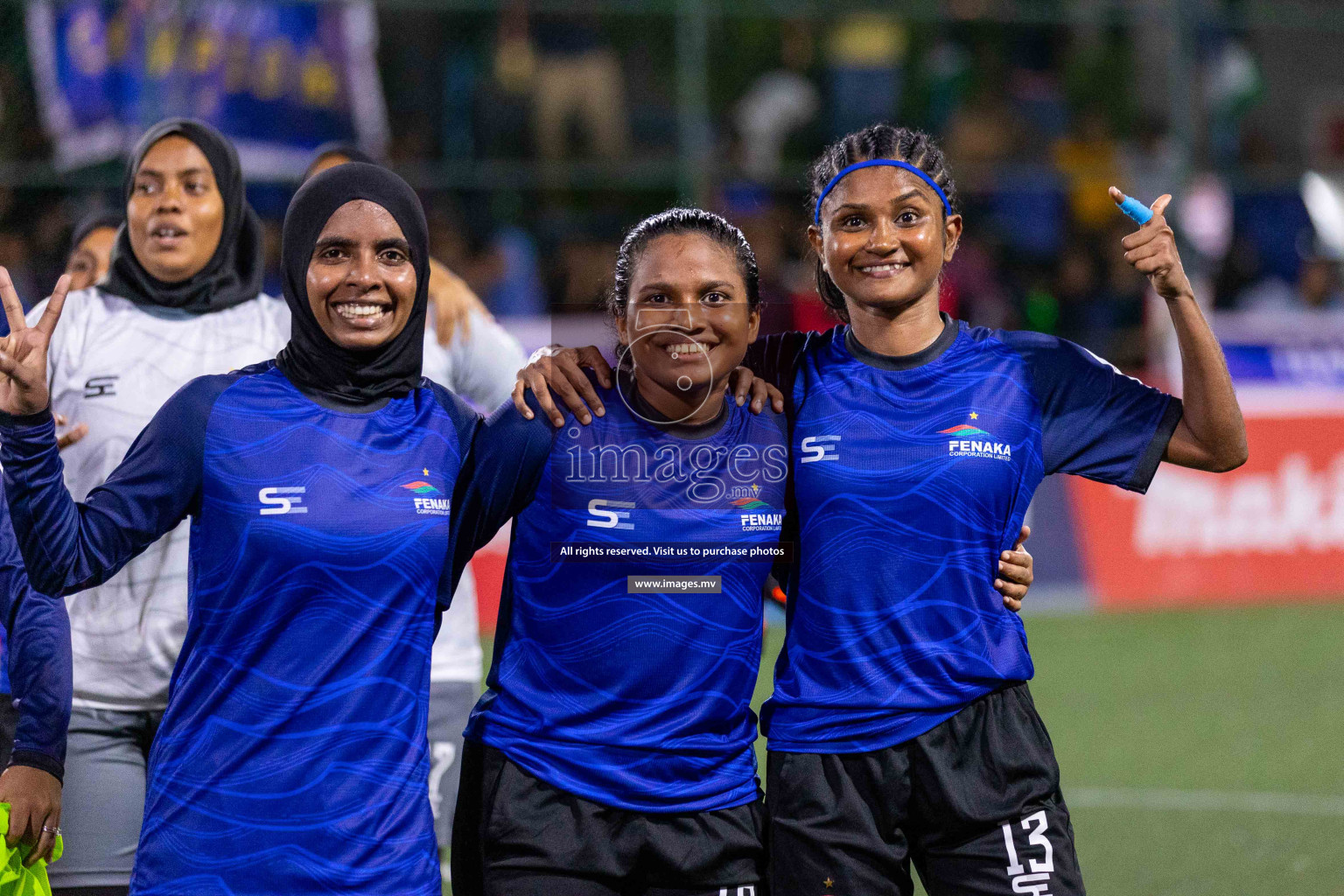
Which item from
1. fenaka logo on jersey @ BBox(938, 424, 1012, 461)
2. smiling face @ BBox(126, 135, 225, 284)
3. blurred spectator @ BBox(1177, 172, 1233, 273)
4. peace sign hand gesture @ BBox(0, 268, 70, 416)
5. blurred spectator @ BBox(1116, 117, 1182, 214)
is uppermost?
blurred spectator @ BBox(1116, 117, 1182, 214)

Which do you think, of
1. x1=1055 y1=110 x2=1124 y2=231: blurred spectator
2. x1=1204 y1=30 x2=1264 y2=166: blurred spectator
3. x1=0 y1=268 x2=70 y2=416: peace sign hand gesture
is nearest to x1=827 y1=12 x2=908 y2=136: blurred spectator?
x1=1055 y1=110 x2=1124 y2=231: blurred spectator

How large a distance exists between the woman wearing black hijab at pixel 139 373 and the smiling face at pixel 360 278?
1.17 metres

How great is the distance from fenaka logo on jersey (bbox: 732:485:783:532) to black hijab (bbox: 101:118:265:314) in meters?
1.80

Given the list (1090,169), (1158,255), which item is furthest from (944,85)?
(1158,255)

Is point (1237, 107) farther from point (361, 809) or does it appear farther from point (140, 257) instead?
point (361, 809)

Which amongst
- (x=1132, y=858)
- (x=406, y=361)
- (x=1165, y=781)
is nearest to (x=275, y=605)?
(x=406, y=361)

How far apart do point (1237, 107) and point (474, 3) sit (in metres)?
8.06

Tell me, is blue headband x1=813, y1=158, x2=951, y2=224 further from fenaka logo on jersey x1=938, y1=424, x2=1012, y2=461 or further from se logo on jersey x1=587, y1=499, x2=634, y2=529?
se logo on jersey x1=587, y1=499, x2=634, y2=529

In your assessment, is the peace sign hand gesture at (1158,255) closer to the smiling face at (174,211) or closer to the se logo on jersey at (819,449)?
the se logo on jersey at (819,449)

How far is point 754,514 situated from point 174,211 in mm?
2039

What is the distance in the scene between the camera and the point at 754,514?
3.40 meters

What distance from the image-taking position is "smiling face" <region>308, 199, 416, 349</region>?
3209mm

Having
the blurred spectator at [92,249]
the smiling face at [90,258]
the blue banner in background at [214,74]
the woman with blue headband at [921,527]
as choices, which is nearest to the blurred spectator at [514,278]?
the blue banner in background at [214,74]

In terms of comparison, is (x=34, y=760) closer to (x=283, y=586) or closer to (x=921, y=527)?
(x=283, y=586)
